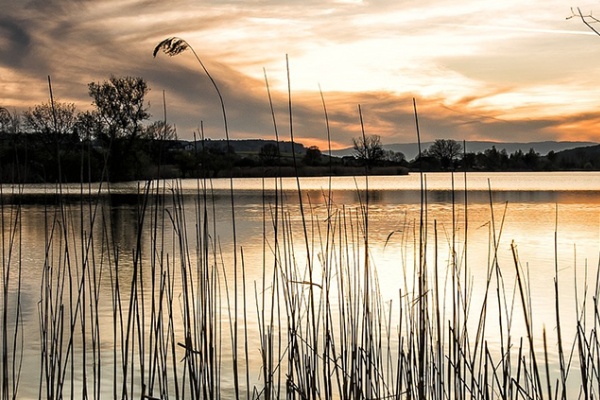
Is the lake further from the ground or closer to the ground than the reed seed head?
closer to the ground

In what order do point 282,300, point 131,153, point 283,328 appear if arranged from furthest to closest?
point 131,153 → point 282,300 → point 283,328

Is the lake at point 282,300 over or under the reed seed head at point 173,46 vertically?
under

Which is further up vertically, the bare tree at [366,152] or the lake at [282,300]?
the bare tree at [366,152]

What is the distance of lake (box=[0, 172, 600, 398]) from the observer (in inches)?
94.3

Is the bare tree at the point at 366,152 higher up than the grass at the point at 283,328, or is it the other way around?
the bare tree at the point at 366,152

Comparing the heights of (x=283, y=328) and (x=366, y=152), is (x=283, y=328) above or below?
below

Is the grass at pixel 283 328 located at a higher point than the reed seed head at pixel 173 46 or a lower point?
lower

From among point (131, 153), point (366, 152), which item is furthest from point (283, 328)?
point (131, 153)

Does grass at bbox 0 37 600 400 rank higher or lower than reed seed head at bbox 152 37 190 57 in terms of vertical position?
lower

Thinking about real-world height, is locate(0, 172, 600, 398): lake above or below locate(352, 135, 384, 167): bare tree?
below

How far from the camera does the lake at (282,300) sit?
2395mm

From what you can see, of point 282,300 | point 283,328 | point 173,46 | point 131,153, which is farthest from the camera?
point 131,153

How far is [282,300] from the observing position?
644 centimetres

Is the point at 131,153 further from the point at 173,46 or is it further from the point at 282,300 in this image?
the point at 173,46
